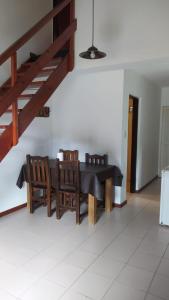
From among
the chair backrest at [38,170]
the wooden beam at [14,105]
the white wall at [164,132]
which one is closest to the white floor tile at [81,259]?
the chair backrest at [38,170]

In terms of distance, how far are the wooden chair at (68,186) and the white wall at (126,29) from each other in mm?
1634

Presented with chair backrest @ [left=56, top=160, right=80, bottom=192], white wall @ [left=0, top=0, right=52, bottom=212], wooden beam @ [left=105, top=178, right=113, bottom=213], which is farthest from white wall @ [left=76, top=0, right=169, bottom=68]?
wooden beam @ [left=105, top=178, right=113, bottom=213]

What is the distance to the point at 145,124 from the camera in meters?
5.40

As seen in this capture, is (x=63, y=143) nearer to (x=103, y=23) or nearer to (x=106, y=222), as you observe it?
(x=106, y=222)

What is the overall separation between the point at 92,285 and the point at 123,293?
286 mm

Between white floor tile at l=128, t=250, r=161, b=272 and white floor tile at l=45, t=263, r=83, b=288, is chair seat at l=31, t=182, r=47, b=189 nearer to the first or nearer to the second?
white floor tile at l=45, t=263, r=83, b=288

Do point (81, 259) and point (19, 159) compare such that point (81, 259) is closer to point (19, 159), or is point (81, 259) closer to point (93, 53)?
point (19, 159)

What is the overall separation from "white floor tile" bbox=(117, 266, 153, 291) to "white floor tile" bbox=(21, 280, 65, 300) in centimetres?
59

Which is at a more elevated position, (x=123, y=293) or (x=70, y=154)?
(x=70, y=154)

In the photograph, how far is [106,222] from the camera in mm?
3707

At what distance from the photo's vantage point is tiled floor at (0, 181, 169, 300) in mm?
2174

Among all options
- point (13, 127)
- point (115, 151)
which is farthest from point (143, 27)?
point (13, 127)

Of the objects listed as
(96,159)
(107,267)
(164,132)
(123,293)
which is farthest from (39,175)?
(164,132)

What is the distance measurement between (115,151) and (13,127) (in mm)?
1979
